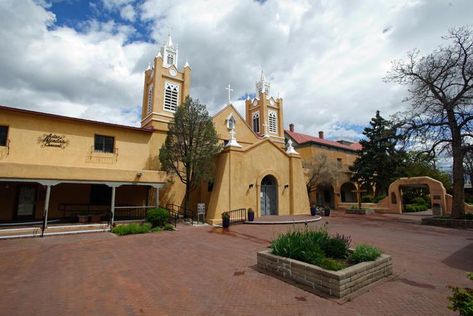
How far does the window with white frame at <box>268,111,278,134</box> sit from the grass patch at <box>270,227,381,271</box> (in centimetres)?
2730

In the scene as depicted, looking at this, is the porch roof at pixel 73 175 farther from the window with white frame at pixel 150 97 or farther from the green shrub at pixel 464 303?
the green shrub at pixel 464 303

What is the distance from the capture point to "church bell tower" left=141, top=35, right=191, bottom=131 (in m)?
22.4

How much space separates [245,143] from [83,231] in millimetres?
16497

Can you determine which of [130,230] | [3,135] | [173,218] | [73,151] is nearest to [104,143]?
[73,151]

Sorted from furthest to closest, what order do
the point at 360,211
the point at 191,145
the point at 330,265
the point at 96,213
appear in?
the point at 360,211
the point at 191,145
the point at 96,213
the point at 330,265

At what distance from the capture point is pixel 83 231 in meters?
13.9

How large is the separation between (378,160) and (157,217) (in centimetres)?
2700

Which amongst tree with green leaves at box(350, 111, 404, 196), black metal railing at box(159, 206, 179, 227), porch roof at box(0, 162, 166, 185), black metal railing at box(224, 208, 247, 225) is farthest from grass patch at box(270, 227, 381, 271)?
tree with green leaves at box(350, 111, 404, 196)

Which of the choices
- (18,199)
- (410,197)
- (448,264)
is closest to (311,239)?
(448,264)

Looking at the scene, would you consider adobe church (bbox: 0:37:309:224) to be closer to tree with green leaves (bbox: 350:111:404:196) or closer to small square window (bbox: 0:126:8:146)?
small square window (bbox: 0:126:8:146)

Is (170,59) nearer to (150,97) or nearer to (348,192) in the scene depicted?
(150,97)

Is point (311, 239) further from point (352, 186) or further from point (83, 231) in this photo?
point (352, 186)

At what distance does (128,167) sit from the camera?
18828mm

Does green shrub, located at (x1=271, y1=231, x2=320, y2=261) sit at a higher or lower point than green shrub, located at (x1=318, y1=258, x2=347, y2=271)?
higher
